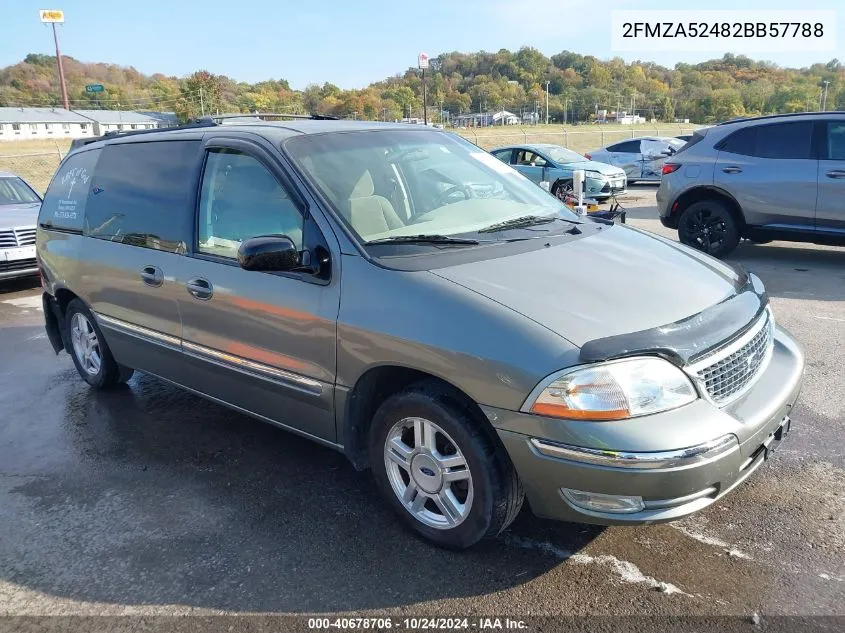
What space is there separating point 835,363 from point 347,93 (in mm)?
52495

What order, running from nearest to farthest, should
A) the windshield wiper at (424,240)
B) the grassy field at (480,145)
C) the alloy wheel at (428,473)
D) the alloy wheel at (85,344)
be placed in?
1. the alloy wheel at (428,473)
2. the windshield wiper at (424,240)
3. the alloy wheel at (85,344)
4. the grassy field at (480,145)

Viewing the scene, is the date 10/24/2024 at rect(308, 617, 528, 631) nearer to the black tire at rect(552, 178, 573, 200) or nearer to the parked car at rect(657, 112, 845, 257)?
the parked car at rect(657, 112, 845, 257)

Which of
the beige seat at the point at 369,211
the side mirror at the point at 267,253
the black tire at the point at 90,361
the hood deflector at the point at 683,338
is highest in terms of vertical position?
the beige seat at the point at 369,211

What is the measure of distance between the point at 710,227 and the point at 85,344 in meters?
7.60

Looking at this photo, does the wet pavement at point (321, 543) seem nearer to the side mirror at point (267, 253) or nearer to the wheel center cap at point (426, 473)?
the wheel center cap at point (426, 473)

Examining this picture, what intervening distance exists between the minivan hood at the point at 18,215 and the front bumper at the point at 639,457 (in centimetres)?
855

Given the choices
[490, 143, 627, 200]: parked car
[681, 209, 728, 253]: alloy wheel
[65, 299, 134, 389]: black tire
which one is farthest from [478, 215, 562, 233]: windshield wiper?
[490, 143, 627, 200]: parked car

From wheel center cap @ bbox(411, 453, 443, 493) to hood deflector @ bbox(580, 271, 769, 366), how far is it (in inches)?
33.2

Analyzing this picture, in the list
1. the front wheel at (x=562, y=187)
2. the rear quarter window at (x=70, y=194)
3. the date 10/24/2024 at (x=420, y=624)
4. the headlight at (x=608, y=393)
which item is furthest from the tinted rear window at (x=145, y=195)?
the front wheel at (x=562, y=187)

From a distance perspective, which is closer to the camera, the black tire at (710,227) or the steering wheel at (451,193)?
the steering wheel at (451,193)

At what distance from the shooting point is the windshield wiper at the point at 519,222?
3455 mm

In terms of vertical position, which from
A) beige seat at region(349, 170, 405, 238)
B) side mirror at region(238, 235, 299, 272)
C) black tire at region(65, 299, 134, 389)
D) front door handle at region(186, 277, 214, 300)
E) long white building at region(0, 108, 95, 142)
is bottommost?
black tire at region(65, 299, 134, 389)

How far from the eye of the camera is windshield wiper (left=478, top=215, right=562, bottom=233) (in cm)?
346

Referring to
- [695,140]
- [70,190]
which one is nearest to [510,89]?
[695,140]
